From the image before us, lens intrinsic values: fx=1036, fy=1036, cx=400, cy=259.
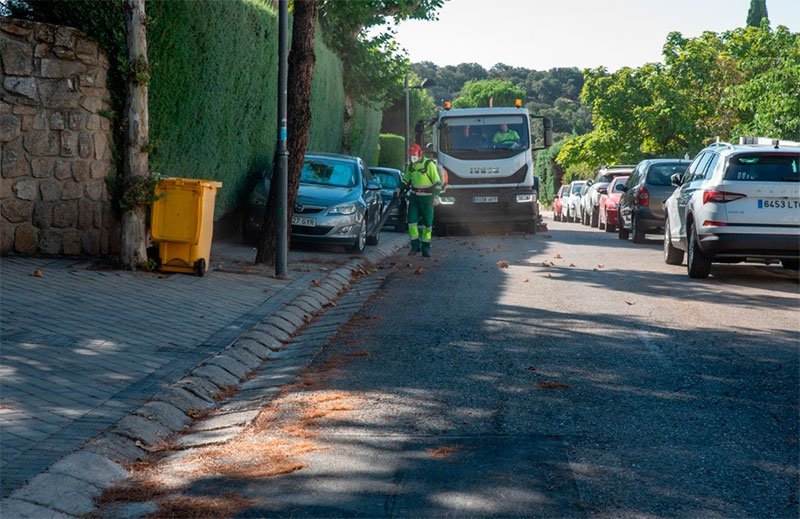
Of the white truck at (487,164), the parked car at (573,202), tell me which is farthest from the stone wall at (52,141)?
the parked car at (573,202)

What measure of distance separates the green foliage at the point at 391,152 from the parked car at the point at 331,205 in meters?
41.3

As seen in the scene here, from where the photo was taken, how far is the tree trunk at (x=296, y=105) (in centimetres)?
1452

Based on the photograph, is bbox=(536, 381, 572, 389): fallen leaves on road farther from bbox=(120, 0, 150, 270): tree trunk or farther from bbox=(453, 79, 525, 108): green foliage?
bbox=(453, 79, 525, 108): green foliage

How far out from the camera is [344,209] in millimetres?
17609

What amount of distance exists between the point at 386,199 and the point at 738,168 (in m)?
12.4

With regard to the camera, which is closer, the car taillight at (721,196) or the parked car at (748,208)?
the parked car at (748,208)

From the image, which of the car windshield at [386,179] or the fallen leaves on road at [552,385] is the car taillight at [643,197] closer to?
the car windshield at [386,179]

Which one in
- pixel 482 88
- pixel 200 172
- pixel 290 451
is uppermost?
pixel 482 88

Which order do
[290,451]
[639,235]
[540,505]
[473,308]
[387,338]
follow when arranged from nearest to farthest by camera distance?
[540,505] < [290,451] < [387,338] < [473,308] < [639,235]

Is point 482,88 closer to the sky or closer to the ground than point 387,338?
closer to the sky

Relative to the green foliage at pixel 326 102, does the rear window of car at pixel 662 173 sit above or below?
below

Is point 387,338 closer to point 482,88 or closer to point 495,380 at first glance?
point 495,380

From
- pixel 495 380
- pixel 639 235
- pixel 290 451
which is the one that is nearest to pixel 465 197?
pixel 639 235

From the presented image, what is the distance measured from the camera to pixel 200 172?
16.5 m
